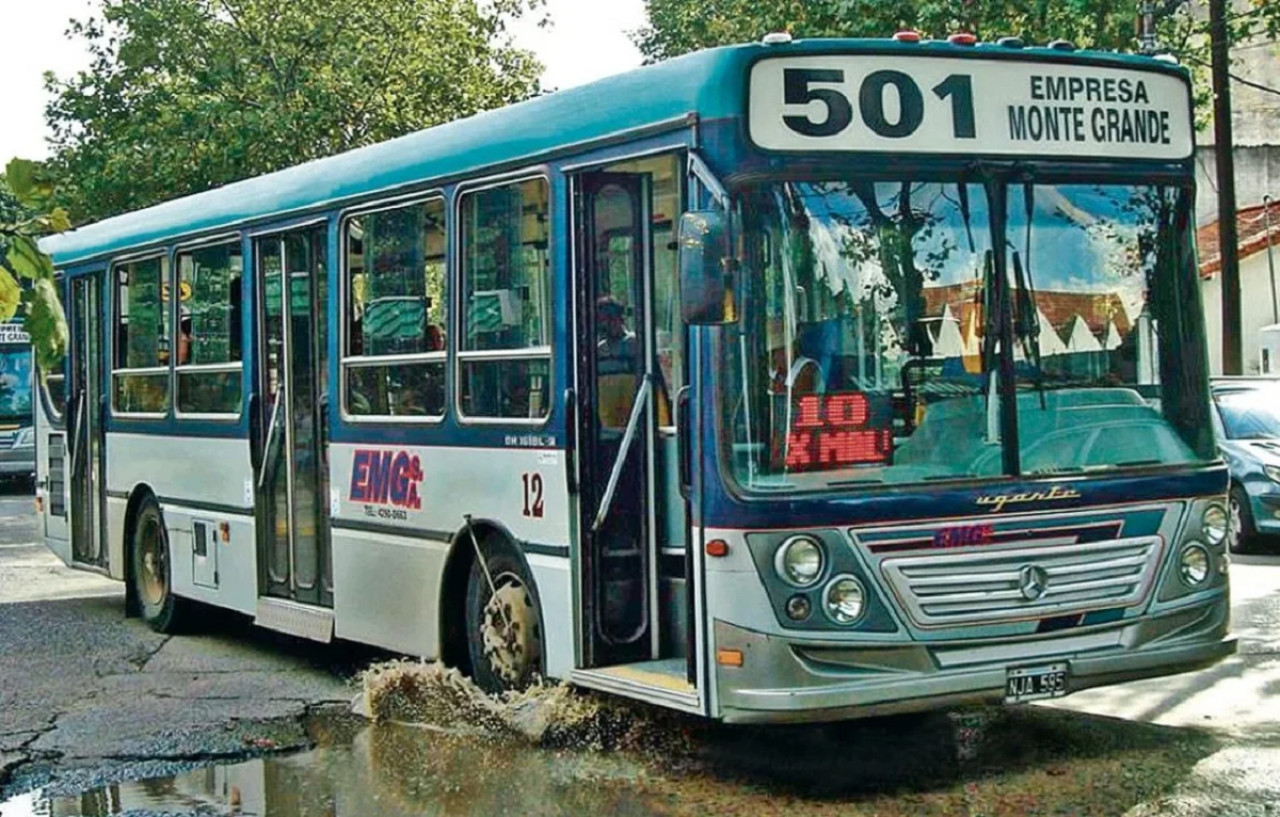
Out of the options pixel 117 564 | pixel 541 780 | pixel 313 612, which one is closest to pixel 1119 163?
pixel 541 780

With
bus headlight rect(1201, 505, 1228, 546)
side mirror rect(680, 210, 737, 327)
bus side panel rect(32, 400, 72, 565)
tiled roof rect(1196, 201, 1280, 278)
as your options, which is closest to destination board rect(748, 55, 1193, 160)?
side mirror rect(680, 210, 737, 327)

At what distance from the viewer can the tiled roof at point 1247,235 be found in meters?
39.5

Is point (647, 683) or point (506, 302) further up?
point (506, 302)

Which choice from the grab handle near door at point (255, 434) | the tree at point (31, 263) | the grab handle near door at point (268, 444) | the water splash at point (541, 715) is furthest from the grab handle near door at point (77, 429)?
the tree at point (31, 263)

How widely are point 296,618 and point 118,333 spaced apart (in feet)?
11.8

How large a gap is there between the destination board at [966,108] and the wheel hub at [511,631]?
273cm

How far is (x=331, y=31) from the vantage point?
116ft

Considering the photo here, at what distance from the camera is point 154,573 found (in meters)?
13.5

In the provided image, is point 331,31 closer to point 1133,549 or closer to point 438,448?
point 438,448

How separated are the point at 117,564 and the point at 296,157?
21.0 m

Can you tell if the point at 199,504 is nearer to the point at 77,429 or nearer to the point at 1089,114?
the point at 77,429

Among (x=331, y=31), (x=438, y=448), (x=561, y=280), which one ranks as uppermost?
(x=331, y=31)

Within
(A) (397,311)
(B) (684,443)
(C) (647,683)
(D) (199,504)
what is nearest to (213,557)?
(D) (199,504)

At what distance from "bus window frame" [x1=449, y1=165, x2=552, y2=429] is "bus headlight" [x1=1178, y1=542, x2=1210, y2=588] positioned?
2731mm
